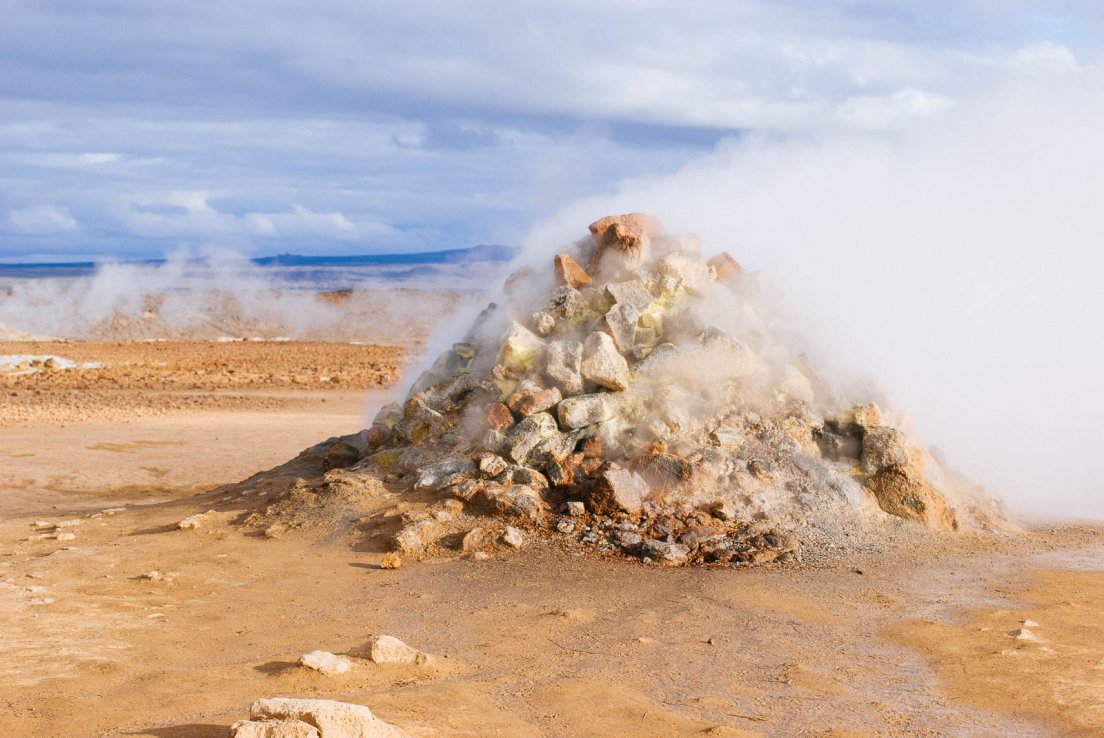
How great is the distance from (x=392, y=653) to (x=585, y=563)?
5.56ft

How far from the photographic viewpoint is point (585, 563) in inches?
226

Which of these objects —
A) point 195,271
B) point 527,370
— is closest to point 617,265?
point 527,370

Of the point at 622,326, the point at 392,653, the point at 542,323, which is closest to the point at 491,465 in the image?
the point at 542,323

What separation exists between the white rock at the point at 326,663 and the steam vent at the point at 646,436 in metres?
1.70

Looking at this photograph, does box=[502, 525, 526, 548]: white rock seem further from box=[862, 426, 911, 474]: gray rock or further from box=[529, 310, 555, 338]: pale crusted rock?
box=[862, 426, 911, 474]: gray rock

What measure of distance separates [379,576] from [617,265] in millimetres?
2848

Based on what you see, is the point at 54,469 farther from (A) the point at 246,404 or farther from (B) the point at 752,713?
(B) the point at 752,713

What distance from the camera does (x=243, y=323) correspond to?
36.3 m

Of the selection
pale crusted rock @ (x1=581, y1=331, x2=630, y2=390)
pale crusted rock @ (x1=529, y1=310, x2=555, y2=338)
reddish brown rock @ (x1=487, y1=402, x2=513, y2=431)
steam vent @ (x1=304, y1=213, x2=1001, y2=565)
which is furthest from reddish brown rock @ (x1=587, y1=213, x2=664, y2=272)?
reddish brown rock @ (x1=487, y1=402, x2=513, y2=431)

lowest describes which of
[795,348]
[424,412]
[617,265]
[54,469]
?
[54,469]

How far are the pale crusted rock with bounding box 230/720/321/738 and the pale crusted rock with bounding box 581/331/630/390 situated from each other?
3.69m

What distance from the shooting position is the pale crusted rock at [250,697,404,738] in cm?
327

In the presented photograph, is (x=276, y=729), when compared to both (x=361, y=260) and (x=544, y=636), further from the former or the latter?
(x=361, y=260)

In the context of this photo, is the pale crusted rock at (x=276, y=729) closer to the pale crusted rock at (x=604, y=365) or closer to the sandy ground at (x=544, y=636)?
the sandy ground at (x=544, y=636)
